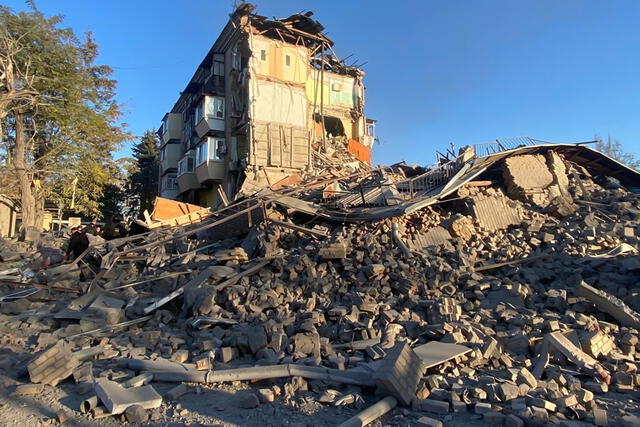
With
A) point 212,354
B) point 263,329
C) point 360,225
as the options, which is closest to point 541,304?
point 360,225

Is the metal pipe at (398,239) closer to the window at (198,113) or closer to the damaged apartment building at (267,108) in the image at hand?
the damaged apartment building at (267,108)

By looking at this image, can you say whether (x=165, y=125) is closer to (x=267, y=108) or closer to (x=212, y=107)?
(x=212, y=107)

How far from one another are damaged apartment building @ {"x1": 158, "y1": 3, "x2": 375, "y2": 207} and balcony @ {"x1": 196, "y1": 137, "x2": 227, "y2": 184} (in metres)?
0.06

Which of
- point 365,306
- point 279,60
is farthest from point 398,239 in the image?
point 279,60

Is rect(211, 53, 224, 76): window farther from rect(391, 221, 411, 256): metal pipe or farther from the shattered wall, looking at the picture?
rect(391, 221, 411, 256): metal pipe

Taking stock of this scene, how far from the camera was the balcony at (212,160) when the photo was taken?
80.7 ft

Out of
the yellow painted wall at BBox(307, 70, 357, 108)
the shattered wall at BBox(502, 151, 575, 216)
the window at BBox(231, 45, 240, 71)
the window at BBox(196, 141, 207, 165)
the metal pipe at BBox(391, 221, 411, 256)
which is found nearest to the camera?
the metal pipe at BBox(391, 221, 411, 256)

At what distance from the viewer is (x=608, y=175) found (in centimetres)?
1359

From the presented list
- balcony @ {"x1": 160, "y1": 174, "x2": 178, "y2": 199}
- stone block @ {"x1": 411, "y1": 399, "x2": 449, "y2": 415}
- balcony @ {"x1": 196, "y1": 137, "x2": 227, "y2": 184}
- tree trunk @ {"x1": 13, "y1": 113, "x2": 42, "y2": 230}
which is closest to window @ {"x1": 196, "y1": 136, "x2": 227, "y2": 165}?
balcony @ {"x1": 196, "y1": 137, "x2": 227, "y2": 184}

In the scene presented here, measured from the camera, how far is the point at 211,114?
2509 cm

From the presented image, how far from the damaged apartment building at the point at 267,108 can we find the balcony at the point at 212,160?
0.18ft

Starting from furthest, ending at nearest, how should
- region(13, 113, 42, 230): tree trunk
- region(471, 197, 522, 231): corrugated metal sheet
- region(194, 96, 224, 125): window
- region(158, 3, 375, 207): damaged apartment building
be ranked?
1. region(194, 96, 224, 125): window
2. region(158, 3, 375, 207): damaged apartment building
3. region(13, 113, 42, 230): tree trunk
4. region(471, 197, 522, 231): corrugated metal sheet

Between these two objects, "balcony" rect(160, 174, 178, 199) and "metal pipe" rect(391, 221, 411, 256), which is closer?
"metal pipe" rect(391, 221, 411, 256)

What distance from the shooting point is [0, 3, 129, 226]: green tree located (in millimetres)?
19359
